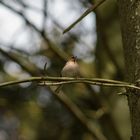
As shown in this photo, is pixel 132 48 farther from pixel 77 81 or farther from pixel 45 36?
pixel 45 36

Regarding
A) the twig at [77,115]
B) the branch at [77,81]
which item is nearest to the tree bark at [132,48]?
the branch at [77,81]

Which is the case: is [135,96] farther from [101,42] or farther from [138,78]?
[101,42]

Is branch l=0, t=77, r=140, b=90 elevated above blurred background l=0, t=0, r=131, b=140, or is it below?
below

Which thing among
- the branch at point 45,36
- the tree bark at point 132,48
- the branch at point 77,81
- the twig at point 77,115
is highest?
the branch at point 45,36

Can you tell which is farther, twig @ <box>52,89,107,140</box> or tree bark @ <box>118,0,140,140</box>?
twig @ <box>52,89,107,140</box>

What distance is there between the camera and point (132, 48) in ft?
3.54

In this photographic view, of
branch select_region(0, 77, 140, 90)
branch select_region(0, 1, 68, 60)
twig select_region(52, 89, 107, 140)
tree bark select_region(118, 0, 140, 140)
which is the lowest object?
branch select_region(0, 77, 140, 90)

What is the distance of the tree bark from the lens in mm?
1041

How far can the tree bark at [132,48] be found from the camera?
1041mm

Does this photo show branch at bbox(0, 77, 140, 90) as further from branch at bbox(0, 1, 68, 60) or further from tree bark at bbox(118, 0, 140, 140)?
branch at bbox(0, 1, 68, 60)

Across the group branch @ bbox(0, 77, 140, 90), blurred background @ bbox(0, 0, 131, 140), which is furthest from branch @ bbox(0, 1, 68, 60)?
branch @ bbox(0, 77, 140, 90)

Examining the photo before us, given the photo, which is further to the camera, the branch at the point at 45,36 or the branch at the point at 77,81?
the branch at the point at 45,36

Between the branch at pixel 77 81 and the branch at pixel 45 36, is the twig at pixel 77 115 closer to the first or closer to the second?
the branch at pixel 45 36

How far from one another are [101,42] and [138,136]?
191cm
